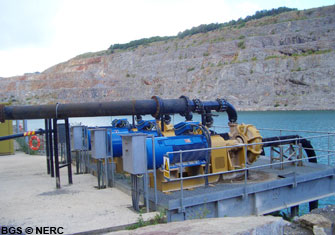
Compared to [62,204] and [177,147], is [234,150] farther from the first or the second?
[62,204]

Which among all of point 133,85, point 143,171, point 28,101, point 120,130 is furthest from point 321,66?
point 28,101

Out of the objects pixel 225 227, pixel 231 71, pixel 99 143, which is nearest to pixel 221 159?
pixel 99 143

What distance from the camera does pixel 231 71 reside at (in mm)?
62812

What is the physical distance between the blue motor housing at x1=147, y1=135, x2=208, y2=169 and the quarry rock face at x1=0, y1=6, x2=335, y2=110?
150ft

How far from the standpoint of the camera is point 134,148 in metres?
7.36

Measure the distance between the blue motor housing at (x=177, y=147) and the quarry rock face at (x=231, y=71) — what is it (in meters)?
45.7

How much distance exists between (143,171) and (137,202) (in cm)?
64

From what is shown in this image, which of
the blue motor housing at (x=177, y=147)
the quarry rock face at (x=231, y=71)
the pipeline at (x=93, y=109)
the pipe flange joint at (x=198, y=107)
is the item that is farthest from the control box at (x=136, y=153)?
the quarry rock face at (x=231, y=71)

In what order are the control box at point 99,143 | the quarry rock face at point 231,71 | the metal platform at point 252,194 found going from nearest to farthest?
the metal platform at point 252,194 → the control box at point 99,143 → the quarry rock face at point 231,71

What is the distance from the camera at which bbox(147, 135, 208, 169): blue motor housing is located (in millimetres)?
8258

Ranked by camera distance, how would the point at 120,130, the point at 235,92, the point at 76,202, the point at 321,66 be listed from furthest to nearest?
1. the point at 235,92
2. the point at 321,66
3. the point at 120,130
4. the point at 76,202

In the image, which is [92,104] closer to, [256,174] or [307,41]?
[256,174]

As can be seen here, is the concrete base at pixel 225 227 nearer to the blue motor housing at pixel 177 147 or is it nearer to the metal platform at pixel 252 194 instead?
the metal platform at pixel 252 194

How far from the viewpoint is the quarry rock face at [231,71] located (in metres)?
54.7
